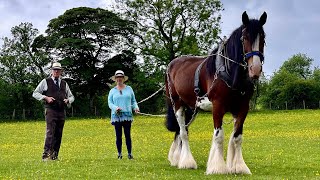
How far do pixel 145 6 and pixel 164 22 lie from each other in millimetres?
2978

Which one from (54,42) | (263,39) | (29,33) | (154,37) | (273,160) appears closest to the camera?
(263,39)

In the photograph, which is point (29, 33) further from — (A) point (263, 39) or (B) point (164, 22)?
(A) point (263, 39)

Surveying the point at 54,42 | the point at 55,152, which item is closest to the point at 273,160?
the point at 55,152

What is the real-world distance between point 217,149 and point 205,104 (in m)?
1.12

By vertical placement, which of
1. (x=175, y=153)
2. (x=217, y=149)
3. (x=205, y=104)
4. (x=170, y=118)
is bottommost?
(x=175, y=153)

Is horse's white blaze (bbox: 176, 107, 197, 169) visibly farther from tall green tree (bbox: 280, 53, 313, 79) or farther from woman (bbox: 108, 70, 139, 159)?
tall green tree (bbox: 280, 53, 313, 79)

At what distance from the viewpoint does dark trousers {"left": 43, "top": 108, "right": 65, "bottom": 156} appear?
13117 millimetres

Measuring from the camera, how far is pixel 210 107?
10219 mm

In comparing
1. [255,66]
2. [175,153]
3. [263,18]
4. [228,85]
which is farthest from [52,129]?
[263,18]

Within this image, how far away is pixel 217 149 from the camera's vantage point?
9.60 meters

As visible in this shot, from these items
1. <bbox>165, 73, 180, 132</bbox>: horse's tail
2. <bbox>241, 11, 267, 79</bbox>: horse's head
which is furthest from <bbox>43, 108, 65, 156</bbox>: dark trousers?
<bbox>241, 11, 267, 79</bbox>: horse's head

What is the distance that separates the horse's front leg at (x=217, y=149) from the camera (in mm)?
9547

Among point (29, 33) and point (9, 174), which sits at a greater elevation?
point (29, 33)

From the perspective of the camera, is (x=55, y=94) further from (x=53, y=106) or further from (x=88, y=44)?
(x=88, y=44)
